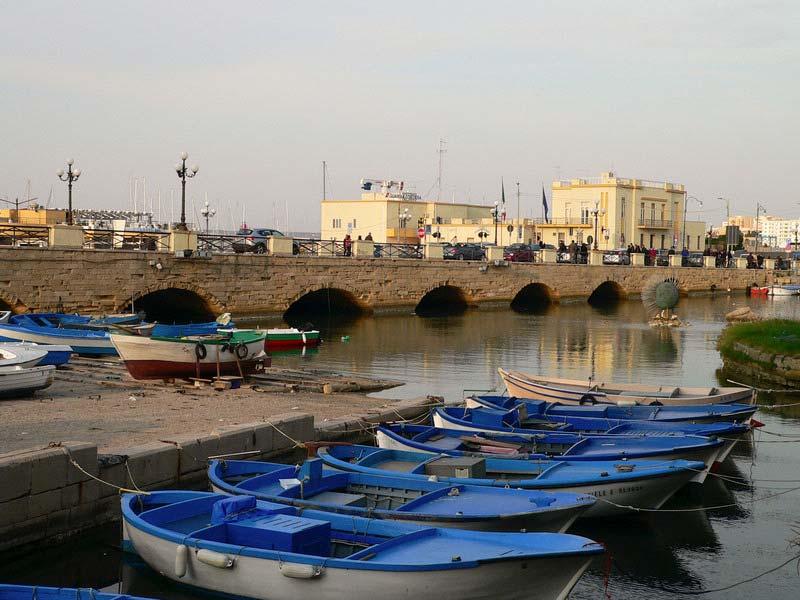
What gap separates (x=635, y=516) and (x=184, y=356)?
11.1 m

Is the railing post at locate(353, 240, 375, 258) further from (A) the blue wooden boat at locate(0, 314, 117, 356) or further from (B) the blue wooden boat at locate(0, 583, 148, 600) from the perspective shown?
(B) the blue wooden boat at locate(0, 583, 148, 600)

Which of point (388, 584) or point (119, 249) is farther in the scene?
point (119, 249)

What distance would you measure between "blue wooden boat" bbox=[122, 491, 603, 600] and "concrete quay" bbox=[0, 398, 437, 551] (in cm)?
109

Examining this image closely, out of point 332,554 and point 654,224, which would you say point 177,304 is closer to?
point 332,554

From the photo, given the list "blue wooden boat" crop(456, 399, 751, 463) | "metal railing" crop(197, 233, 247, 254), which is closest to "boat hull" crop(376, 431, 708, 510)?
"blue wooden boat" crop(456, 399, 751, 463)

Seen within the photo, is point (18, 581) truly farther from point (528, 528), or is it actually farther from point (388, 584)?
point (528, 528)

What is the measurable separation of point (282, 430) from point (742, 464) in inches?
274

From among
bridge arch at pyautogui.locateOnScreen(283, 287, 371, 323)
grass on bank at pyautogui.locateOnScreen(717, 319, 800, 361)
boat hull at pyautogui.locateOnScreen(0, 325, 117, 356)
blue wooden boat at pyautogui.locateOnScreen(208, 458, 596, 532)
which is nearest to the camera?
blue wooden boat at pyautogui.locateOnScreen(208, 458, 596, 532)

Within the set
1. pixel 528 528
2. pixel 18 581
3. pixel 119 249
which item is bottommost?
pixel 18 581

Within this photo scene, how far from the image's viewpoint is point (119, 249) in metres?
33.7

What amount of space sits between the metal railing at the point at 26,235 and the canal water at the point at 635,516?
10.2 m

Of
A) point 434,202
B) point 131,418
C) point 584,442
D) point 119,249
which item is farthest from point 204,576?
point 434,202

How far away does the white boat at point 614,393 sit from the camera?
16.2 metres

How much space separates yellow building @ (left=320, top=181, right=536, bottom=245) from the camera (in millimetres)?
78250
